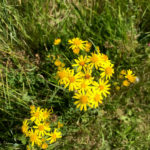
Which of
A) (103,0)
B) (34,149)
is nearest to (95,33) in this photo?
(103,0)

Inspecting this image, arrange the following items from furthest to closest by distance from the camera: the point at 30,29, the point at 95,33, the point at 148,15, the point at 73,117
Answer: the point at 148,15, the point at 95,33, the point at 30,29, the point at 73,117

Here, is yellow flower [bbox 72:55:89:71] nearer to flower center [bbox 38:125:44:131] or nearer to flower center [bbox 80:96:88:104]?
flower center [bbox 80:96:88:104]

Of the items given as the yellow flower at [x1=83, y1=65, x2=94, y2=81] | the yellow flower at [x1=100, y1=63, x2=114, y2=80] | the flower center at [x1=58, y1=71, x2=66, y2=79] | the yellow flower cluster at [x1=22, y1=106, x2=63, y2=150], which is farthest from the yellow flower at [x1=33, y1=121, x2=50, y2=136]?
the yellow flower at [x1=100, y1=63, x2=114, y2=80]

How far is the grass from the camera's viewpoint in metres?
2.31

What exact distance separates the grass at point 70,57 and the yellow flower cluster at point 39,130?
19 centimetres

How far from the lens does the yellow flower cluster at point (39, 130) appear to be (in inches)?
76.4

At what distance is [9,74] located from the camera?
240 centimetres

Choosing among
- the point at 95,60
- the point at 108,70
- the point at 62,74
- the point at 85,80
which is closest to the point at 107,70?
the point at 108,70

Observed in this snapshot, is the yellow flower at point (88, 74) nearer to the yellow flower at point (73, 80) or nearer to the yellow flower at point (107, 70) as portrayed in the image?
the yellow flower at point (73, 80)

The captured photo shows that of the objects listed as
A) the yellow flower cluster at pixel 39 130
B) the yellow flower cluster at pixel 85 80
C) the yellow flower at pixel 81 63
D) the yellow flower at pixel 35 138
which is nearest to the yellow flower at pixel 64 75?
the yellow flower cluster at pixel 85 80

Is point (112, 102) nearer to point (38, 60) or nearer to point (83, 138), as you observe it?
point (83, 138)

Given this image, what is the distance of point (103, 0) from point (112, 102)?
1.64 m

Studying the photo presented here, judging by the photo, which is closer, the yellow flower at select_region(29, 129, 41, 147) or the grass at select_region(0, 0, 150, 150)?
the yellow flower at select_region(29, 129, 41, 147)

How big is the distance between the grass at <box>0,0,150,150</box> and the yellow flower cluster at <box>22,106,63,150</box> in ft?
0.64
